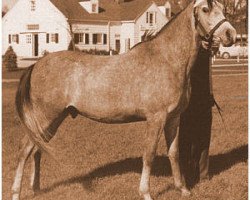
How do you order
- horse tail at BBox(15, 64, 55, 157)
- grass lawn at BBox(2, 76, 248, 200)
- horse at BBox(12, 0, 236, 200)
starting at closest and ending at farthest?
horse at BBox(12, 0, 236, 200), horse tail at BBox(15, 64, 55, 157), grass lawn at BBox(2, 76, 248, 200)

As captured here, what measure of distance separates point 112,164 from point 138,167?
0.45 metres

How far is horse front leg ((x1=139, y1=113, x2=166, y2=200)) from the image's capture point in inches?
199

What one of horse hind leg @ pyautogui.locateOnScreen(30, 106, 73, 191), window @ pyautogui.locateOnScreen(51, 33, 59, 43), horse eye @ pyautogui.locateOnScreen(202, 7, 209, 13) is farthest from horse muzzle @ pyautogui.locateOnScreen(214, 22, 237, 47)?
window @ pyautogui.locateOnScreen(51, 33, 59, 43)

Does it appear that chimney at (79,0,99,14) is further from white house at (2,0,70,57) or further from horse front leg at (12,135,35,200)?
horse front leg at (12,135,35,200)

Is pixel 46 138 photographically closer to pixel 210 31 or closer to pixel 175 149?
pixel 175 149

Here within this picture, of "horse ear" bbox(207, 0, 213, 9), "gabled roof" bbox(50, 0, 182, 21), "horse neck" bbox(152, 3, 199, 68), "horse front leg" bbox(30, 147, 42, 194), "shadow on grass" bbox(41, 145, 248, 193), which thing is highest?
"gabled roof" bbox(50, 0, 182, 21)

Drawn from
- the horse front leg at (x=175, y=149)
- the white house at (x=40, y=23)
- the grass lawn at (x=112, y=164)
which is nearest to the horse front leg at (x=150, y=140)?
the horse front leg at (x=175, y=149)

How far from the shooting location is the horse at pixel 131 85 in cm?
499

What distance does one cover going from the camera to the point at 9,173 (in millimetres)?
6914

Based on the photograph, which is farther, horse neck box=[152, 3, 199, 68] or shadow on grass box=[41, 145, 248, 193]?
shadow on grass box=[41, 145, 248, 193]

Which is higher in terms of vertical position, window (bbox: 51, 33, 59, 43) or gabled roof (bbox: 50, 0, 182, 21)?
gabled roof (bbox: 50, 0, 182, 21)

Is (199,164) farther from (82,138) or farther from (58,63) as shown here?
(82,138)

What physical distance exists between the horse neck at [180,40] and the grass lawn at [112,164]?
183 centimetres

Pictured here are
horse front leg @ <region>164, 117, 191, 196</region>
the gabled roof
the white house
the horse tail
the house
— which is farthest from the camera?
the white house
